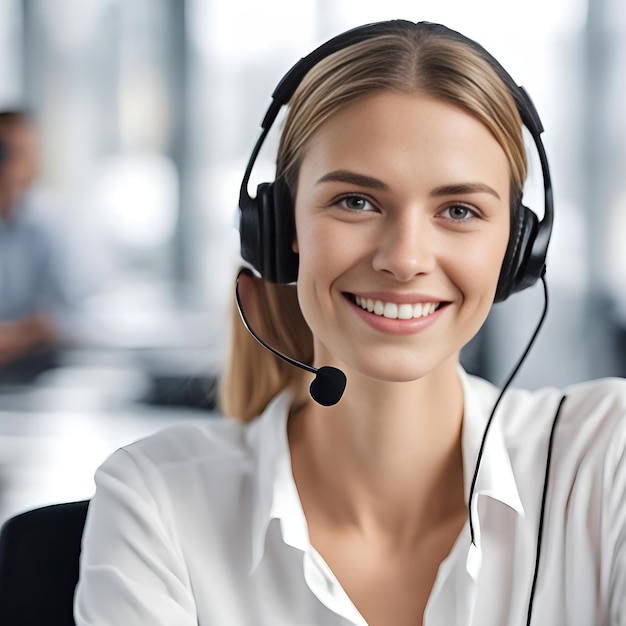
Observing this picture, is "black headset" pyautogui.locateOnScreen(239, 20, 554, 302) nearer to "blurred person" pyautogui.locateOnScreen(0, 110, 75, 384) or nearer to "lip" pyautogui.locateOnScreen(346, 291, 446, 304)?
"lip" pyautogui.locateOnScreen(346, 291, 446, 304)

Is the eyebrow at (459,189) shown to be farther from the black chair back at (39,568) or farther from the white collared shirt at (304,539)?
the black chair back at (39,568)

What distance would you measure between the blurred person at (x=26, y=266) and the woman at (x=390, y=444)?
9.33ft

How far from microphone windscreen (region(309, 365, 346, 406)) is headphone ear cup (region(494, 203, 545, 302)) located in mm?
242

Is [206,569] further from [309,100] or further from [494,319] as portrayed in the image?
[494,319]

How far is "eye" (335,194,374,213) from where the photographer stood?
3.62 ft

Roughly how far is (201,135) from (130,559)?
5.75 metres

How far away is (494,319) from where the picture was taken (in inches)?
191

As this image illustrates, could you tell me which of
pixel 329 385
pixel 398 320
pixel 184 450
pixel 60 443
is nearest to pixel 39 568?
pixel 184 450

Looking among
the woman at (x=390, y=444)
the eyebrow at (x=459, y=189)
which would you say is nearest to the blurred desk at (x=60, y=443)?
the woman at (x=390, y=444)

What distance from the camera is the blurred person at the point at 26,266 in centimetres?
396

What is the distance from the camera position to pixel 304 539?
118 centimetres

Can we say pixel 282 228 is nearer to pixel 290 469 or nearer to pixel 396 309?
pixel 396 309

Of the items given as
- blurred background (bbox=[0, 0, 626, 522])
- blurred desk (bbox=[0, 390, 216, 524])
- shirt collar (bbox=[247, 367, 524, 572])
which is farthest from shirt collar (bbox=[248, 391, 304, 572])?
blurred background (bbox=[0, 0, 626, 522])

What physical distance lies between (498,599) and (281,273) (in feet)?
1.53
